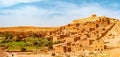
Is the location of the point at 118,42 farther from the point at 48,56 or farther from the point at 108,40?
the point at 48,56

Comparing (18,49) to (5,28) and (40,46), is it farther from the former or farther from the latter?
(5,28)

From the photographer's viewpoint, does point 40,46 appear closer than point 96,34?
No

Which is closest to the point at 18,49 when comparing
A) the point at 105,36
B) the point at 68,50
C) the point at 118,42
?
the point at 68,50

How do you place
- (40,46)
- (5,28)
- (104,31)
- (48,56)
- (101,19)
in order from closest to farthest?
(48,56), (104,31), (40,46), (101,19), (5,28)

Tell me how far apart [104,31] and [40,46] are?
510 inches

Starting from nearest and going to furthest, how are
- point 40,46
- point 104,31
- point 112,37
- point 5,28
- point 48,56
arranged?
point 48,56 < point 112,37 < point 104,31 < point 40,46 < point 5,28

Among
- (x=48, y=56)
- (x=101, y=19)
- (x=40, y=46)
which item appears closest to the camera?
(x=48, y=56)

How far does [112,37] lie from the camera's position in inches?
1932

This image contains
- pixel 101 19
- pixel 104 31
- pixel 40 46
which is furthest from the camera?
pixel 101 19

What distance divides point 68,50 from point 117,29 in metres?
13.2

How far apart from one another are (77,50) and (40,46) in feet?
52.4

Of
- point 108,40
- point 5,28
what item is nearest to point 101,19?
point 108,40

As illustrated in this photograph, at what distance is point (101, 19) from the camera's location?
68812mm

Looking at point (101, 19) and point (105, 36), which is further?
point (101, 19)
